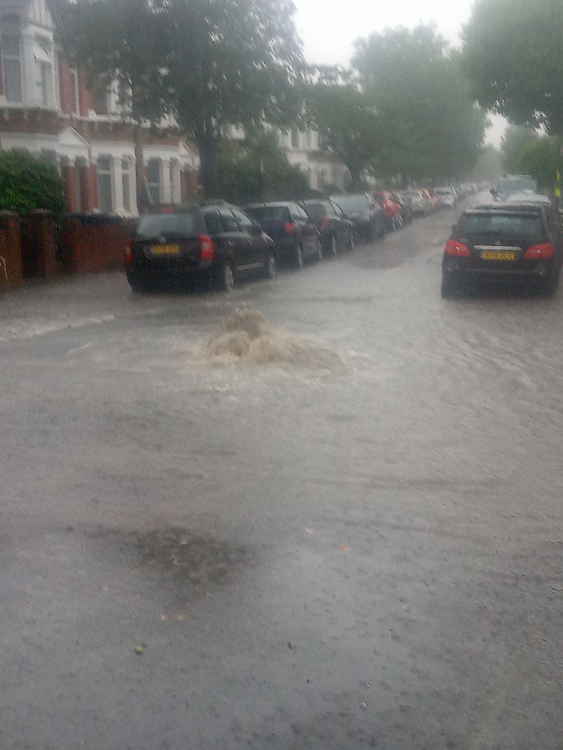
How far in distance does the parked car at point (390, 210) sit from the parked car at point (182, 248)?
23.6m

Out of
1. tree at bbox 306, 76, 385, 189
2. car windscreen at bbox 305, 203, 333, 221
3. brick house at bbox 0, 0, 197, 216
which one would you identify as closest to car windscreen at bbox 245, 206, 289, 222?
car windscreen at bbox 305, 203, 333, 221

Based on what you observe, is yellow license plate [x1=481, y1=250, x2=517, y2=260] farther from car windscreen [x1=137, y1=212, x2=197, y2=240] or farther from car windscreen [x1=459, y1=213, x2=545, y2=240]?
car windscreen [x1=137, y1=212, x2=197, y2=240]

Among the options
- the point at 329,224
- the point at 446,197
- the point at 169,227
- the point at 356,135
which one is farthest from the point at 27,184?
the point at 446,197

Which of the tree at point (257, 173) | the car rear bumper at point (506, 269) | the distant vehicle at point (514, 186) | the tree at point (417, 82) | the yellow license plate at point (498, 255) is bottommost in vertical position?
the car rear bumper at point (506, 269)

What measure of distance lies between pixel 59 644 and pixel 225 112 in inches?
1096

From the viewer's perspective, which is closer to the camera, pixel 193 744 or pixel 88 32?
pixel 193 744

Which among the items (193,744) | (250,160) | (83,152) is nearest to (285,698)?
(193,744)

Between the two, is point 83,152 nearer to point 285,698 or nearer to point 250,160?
point 250,160

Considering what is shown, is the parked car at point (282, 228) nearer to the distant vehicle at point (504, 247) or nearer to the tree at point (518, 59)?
the distant vehicle at point (504, 247)

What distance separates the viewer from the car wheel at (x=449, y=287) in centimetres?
1923

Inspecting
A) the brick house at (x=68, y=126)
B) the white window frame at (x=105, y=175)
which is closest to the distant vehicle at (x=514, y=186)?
the brick house at (x=68, y=126)

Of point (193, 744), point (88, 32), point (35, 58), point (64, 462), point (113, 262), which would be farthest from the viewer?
point (35, 58)

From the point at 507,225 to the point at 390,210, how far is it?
28.5 m

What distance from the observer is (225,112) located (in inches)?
1238
